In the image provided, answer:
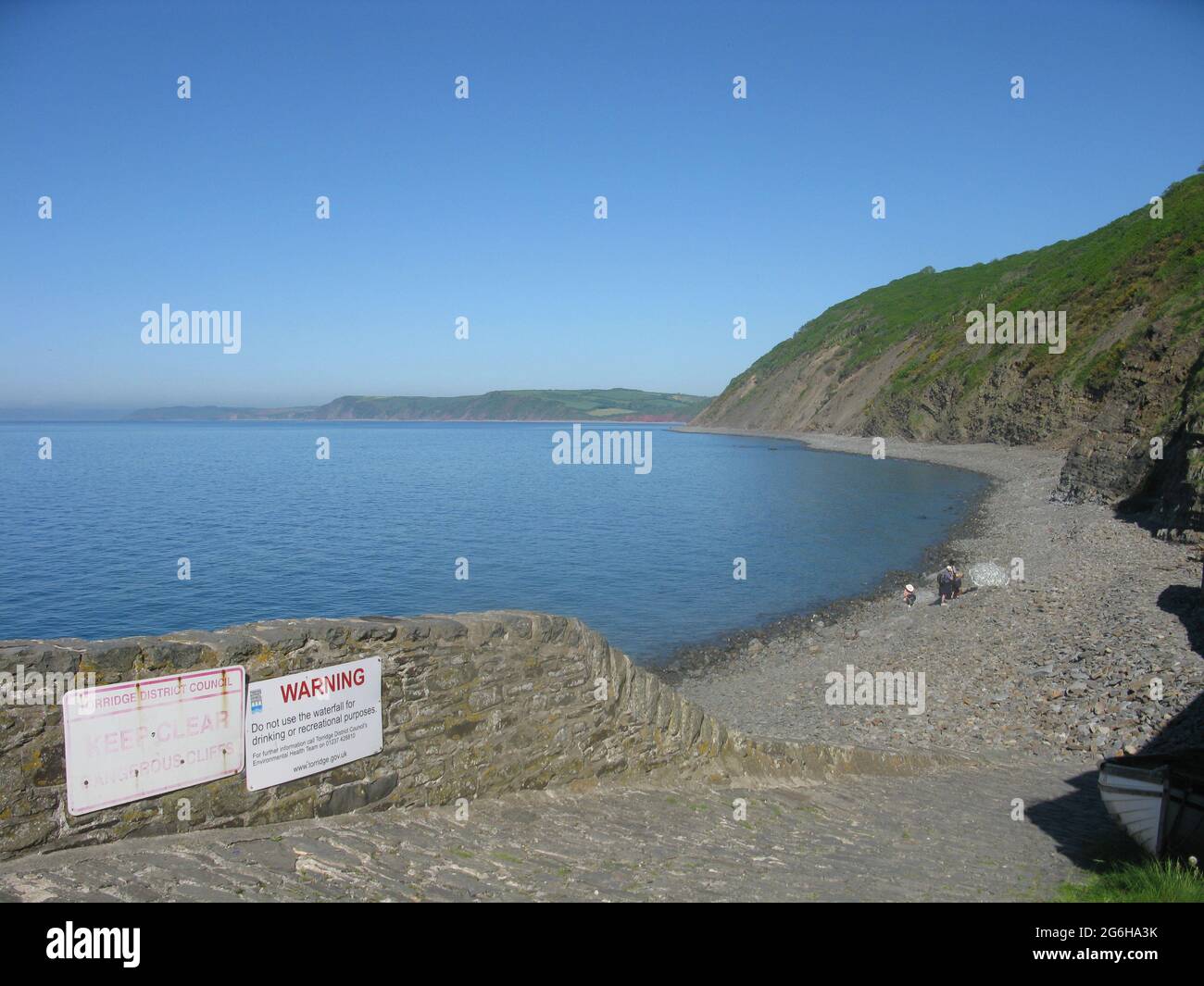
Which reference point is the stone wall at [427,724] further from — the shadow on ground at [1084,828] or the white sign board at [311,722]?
the shadow on ground at [1084,828]

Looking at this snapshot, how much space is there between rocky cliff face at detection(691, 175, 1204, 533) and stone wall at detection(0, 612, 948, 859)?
24.7 meters

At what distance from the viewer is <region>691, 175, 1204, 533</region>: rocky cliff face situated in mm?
36719

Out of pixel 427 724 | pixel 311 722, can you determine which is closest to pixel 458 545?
pixel 427 724

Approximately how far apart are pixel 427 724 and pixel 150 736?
231 centimetres

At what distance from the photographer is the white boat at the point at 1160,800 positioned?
287 inches

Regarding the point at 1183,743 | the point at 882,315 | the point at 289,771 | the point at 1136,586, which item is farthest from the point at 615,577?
the point at 882,315

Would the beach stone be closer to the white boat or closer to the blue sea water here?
the blue sea water

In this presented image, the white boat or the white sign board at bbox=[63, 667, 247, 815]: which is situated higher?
the white sign board at bbox=[63, 667, 247, 815]

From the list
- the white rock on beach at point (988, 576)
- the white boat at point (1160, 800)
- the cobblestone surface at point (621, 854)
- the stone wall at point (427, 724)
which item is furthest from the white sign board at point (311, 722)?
the white rock on beach at point (988, 576)

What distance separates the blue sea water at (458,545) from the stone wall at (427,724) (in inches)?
611

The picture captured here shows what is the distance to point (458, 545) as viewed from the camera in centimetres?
4131

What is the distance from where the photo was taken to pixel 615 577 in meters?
→ 34.1

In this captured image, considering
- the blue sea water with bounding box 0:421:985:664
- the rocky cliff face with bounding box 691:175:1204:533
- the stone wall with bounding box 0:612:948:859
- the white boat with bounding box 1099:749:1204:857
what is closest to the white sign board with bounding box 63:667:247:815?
the stone wall with bounding box 0:612:948:859

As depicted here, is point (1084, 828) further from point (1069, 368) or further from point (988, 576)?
point (1069, 368)
